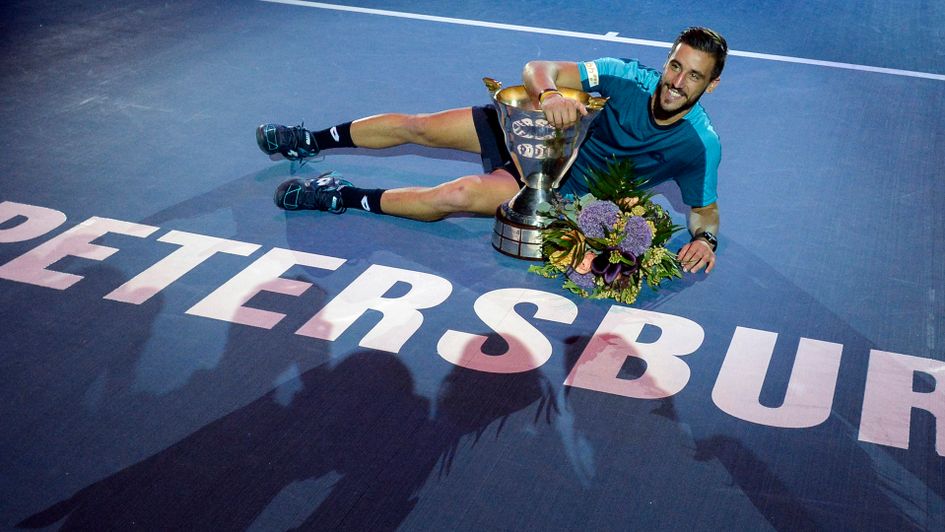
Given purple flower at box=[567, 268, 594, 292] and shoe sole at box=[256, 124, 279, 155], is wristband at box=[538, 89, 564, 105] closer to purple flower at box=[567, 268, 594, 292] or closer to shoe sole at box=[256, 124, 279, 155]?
purple flower at box=[567, 268, 594, 292]

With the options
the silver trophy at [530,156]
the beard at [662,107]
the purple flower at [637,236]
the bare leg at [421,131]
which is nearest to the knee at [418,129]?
the bare leg at [421,131]

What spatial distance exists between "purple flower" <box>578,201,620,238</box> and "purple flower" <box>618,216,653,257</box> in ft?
0.23

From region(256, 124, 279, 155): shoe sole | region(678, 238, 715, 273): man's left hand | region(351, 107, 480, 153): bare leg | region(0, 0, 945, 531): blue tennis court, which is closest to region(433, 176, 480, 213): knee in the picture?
region(0, 0, 945, 531): blue tennis court

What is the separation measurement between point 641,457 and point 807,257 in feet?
5.62

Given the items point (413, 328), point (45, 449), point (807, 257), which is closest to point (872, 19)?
point (807, 257)

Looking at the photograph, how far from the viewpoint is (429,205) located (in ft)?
15.1

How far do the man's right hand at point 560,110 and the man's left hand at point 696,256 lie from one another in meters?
0.71

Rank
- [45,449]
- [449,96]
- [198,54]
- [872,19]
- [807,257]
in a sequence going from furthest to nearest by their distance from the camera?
[872,19] → [198,54] → [449,96] → [807,257] → [45,449]

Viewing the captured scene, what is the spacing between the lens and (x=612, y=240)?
4.02 meters

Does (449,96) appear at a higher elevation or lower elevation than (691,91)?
lower

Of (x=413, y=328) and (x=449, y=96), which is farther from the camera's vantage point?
(x=449, y=96)

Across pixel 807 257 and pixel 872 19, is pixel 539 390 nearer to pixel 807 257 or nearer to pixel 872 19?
pixel 807 257

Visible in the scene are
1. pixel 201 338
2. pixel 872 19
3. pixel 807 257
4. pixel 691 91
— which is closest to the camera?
pixel 201 338

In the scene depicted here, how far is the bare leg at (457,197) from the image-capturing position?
455 cm
